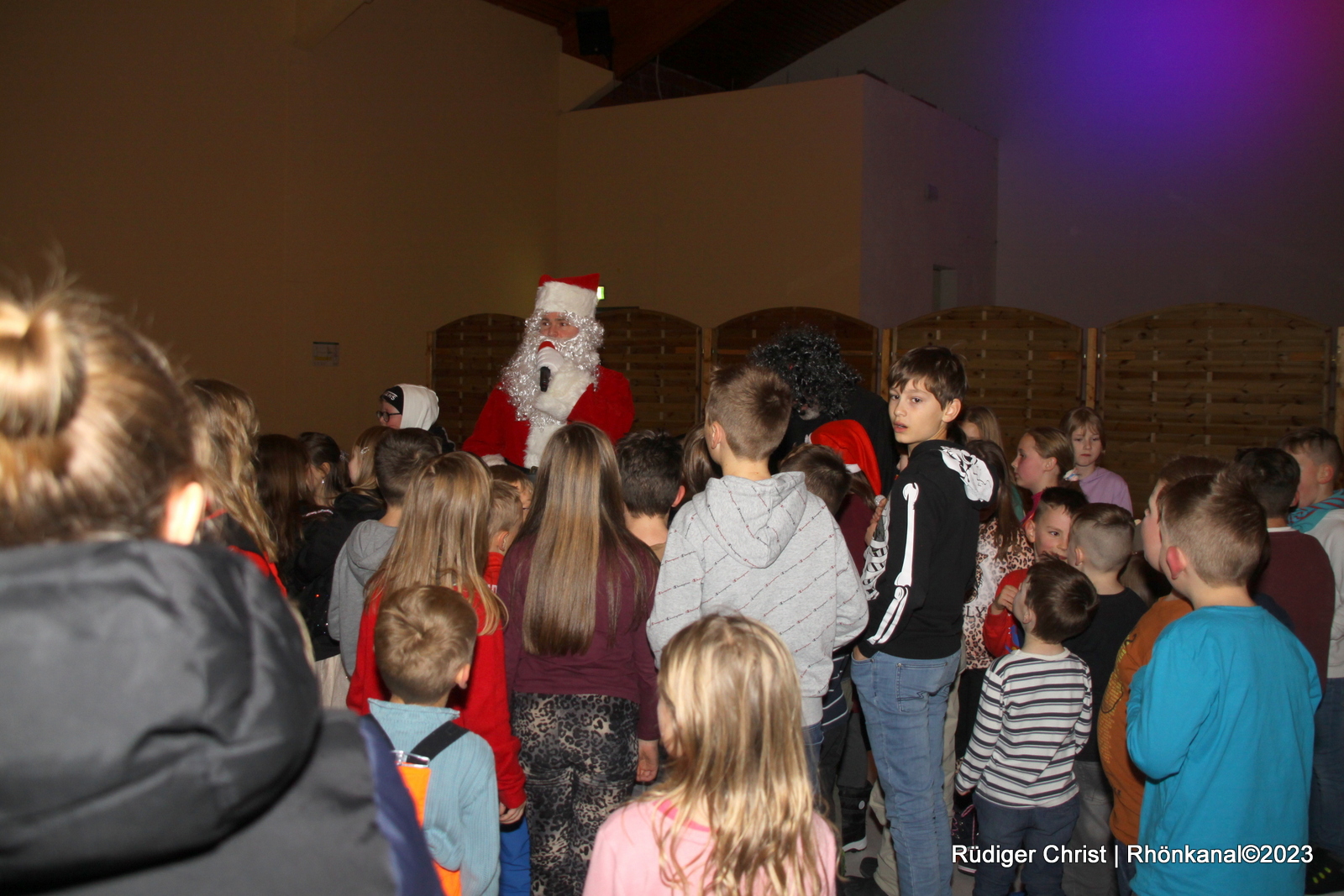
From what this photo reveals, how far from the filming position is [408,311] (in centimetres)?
1097

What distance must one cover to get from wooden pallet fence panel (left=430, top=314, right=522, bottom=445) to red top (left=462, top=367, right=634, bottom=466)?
18.2ft

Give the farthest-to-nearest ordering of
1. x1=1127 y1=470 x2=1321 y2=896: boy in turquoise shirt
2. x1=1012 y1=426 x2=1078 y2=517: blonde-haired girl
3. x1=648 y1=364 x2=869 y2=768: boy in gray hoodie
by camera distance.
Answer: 1. x1=1012 y1=426 x2=1078 y2=517: blonde-haired girl
2. x1=648 y1=364 x2=869 y2=768: boy in gray hoodie
3. x1=1127 y1=470 x2=1321 y2=896: boy in turquoise shirt

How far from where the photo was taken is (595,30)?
12031mm

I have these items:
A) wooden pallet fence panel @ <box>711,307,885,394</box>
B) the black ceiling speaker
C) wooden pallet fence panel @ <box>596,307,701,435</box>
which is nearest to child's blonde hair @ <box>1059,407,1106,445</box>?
wooden pallet fence panel @ <box>711,307,885,394</box>

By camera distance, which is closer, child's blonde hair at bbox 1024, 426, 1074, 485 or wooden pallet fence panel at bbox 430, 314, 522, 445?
child's blonde hair at bbox 1024, 426, 1074, 485

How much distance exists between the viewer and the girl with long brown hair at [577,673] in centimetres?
248

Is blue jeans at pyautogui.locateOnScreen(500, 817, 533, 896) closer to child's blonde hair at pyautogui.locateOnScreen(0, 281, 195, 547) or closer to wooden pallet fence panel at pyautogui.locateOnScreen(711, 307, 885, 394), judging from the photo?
child's blonde hair at pyautogui.locateOnScreen(0, 281, 195, 547)

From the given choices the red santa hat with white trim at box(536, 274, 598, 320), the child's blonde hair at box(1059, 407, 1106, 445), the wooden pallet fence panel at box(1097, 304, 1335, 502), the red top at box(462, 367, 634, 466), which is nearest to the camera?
the red top at box(462, 367, 634, 466)

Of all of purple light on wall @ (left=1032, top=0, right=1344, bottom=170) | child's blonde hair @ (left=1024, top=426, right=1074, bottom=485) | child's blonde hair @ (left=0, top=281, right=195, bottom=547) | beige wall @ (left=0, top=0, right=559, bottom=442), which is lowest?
child's blonde hair @ (left=1024, top=426, right=1074, bottom=485)

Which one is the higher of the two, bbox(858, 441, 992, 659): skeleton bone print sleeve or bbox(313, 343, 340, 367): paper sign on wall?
bbox(313, 343, 340, 367): paper sign on wall

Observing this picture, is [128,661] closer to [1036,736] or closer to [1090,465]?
[1036,736]

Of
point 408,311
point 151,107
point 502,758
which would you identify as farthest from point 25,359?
point 408,311

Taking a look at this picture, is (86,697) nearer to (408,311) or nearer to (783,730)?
(783,730)

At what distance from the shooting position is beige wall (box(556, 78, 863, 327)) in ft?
36.4
